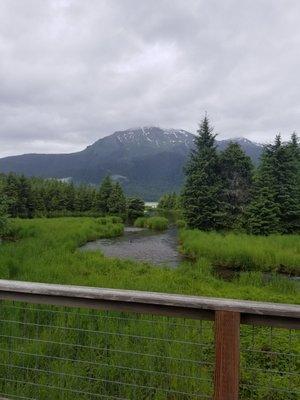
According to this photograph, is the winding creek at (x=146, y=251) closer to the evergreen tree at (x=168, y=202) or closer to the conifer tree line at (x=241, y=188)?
the conifer tree line at (x=241, y=188)

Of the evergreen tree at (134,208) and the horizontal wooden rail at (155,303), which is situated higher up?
the horizontal wooden rail at (155,303)

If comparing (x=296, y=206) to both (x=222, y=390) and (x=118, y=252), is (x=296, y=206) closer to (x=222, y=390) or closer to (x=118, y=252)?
(x=118, y=252)

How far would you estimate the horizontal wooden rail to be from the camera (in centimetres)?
221

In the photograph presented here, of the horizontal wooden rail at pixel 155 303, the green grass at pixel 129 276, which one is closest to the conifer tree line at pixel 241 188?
the green grass at pixel 129 276

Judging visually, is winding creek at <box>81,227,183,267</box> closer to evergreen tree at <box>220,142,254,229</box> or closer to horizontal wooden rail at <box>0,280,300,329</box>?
evergreen tree at <box>220,142,254,229</box>

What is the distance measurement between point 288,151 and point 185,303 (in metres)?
27.4

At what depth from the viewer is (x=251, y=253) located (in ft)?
53.6

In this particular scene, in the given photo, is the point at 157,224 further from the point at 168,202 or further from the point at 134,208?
the point at 168,202

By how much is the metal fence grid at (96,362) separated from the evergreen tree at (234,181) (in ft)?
78.3

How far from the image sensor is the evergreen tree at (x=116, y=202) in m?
59.4

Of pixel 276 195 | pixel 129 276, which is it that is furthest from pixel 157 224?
pixel 129 276

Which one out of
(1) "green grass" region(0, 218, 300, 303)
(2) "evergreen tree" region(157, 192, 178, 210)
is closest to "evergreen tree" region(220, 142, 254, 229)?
(1) "green grass" region(0, 218, 300, 303)

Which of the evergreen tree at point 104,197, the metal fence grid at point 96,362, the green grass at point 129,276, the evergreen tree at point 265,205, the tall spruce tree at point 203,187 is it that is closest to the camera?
the metal fence grid at point 96,362

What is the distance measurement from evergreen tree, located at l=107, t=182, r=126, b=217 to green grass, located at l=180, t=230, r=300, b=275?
39.4 metres
